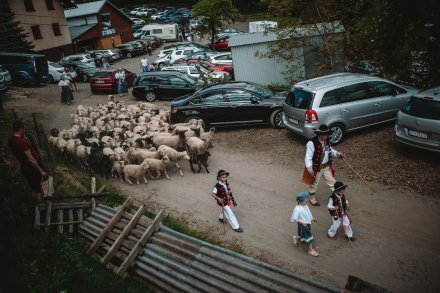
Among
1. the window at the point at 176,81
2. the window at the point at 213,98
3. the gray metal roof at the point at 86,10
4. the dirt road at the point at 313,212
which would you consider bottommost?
the dirt road at the point at 313,212

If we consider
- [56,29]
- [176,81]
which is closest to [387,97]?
[176,81]

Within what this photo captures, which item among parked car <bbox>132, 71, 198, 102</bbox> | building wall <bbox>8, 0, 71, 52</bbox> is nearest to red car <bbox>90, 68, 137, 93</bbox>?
parked car <bbox>132, 71, 198, 102</bbox>

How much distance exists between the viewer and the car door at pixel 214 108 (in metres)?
14.2

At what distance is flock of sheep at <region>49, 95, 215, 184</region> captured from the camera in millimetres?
11055

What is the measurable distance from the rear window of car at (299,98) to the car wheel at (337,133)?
43.9 inches

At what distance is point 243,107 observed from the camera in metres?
13.9

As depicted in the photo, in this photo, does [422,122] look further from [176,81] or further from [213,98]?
[176,81]

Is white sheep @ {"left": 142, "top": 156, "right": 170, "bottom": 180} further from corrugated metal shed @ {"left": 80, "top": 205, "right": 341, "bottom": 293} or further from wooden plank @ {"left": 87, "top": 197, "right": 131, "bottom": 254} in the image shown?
corrugated metal shed @ {"left": 80, "top": 205, "right": 341, "bottom": 293}

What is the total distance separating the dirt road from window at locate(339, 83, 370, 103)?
1363 millimetres

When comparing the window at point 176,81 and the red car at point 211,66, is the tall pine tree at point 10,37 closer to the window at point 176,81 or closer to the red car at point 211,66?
the red car at point 211,66

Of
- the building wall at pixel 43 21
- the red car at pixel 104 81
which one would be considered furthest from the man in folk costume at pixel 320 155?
→ the building wall at pixel 43 21

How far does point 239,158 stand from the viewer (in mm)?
11977

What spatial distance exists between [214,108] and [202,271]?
9.29 meters

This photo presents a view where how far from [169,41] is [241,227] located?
43.8 m
